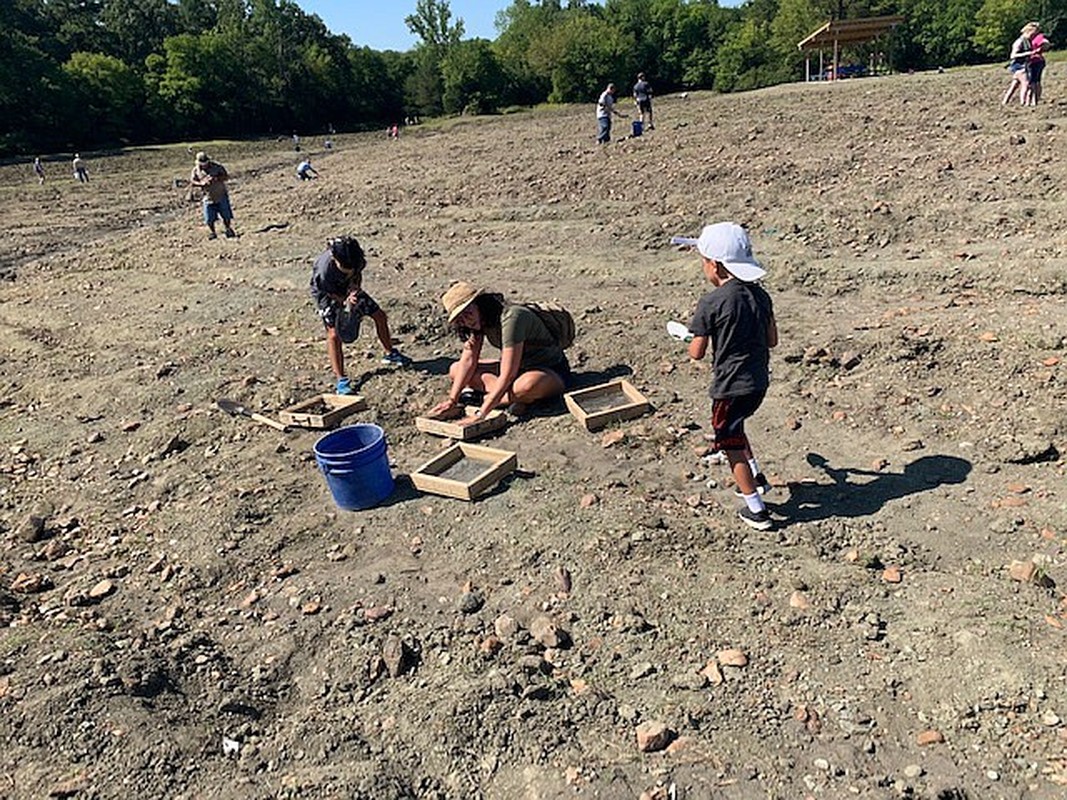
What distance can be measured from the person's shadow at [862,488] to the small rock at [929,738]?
1497 millimetres

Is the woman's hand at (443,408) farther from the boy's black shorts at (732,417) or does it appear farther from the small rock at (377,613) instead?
the boy's black shorts at (732,417)

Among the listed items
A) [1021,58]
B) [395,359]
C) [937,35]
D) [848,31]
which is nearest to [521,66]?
[937,35]

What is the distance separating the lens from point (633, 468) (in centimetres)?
507

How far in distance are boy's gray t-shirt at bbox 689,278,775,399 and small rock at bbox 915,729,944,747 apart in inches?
67.4

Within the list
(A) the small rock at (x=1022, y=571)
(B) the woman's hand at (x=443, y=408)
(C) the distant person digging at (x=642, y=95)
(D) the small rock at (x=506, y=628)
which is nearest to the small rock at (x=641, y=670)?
(D) the small rock at (x=506, y=628)

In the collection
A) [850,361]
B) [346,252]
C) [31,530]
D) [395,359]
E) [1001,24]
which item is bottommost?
[31,530]

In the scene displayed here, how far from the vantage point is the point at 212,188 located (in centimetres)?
1388

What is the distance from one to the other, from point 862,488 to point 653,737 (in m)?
2.32

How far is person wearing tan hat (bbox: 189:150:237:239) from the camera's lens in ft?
45.2

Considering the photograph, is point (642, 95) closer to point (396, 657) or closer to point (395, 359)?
point (395, 359)

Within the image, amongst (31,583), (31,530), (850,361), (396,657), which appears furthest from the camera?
(850,361)

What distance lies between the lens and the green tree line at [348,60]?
54.6 m

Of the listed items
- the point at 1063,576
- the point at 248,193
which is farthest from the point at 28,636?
the point at 248,193

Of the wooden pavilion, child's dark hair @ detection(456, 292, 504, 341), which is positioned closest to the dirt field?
child's dark hair @ detection(456, 292, 504, 341)
